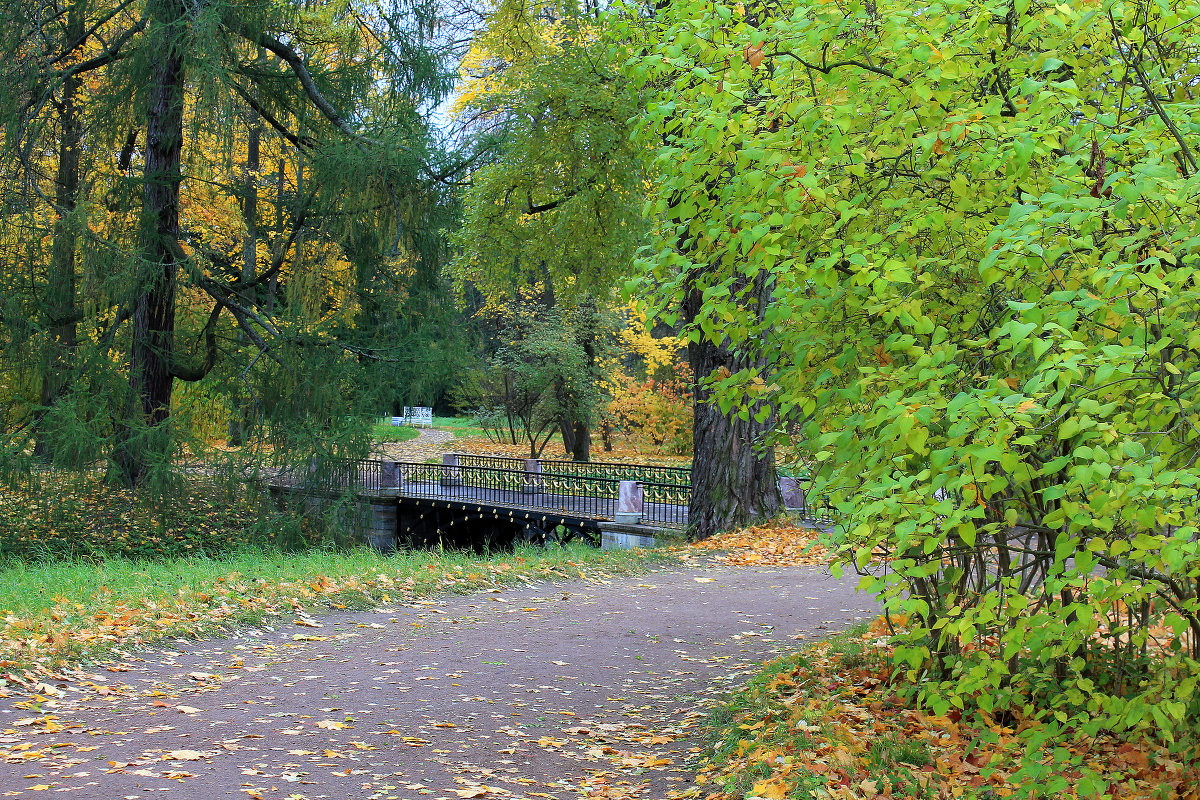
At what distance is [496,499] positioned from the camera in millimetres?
23594

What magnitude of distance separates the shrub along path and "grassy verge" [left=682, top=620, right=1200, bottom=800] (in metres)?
0.36

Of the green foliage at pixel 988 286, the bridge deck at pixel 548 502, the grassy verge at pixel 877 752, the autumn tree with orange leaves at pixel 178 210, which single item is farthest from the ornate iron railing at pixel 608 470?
the green foliage at pixel 988 286

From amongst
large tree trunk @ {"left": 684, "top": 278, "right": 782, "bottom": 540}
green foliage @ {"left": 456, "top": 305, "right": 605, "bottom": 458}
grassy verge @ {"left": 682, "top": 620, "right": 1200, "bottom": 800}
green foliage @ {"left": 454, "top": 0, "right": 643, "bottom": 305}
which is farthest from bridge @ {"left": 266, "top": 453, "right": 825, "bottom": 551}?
grassy verge @ {"left": 682, "top": 620, "right": 1200, "bottom": 800}

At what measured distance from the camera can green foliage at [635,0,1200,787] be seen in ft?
9.36

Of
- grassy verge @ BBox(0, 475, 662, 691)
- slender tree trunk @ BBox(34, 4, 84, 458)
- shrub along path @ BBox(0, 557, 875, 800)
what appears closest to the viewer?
shrub along path @ BBox(0, 557, 875, 800)

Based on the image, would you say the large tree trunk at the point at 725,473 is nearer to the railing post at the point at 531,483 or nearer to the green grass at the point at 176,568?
the green grass at the point at 176,568

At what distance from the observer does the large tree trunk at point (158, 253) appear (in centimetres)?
1429

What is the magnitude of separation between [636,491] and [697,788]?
1339cm

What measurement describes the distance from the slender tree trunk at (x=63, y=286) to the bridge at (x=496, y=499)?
361 centimetres

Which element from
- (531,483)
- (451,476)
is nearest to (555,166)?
(531,483)

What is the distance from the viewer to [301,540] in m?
15.2

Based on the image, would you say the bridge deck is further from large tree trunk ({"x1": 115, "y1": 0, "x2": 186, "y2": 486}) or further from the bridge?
large tree trunk ({"x1": 115, "y1": 0, "x2": 186, "y2": 486})

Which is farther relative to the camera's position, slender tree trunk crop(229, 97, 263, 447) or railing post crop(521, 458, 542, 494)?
railing post crop(521, 458, 542, 494)

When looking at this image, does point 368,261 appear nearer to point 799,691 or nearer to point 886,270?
point 799,691
